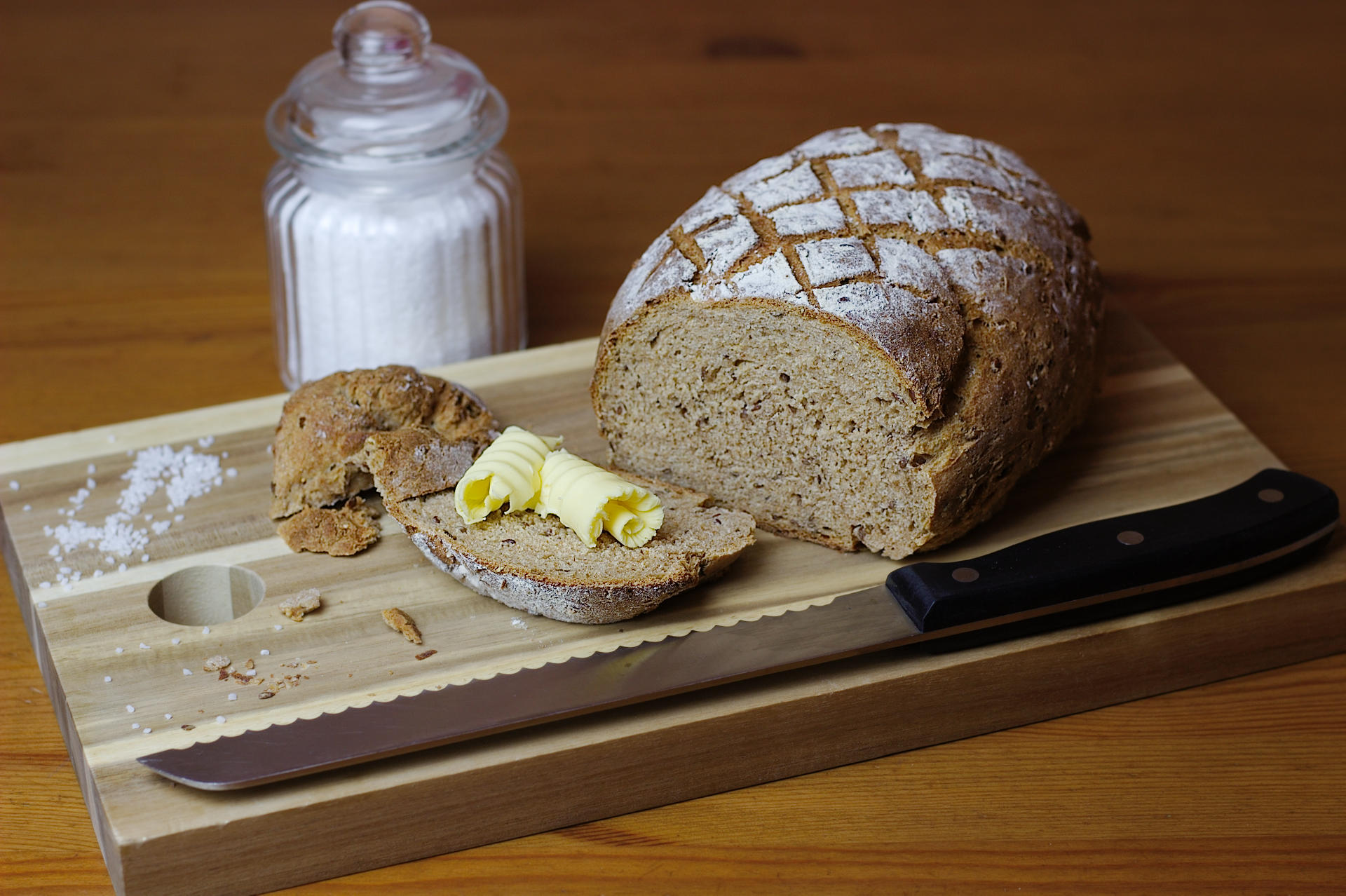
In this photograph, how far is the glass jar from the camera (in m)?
3.20

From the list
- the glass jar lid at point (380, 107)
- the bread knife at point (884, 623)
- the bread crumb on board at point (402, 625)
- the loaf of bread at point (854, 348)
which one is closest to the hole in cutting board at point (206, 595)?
the bread crumb on board at point (402, 625)

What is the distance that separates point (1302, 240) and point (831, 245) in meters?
2.27

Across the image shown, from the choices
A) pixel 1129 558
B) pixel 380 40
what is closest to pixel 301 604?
pixel 380 40

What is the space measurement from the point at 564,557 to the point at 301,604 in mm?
488

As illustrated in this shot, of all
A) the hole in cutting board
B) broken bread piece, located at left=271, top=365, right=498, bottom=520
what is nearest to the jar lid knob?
broken bread piece, located at left=271, top=365, right=498, bottom=520

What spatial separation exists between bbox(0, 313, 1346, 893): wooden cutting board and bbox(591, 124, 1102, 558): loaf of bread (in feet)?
0.51

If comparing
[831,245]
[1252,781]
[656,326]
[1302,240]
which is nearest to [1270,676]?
[1252,781]

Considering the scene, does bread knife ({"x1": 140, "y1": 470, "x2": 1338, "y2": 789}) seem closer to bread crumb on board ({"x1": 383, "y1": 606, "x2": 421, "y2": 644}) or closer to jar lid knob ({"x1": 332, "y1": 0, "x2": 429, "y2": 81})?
bread crumb on board ({"x1": 383, "y1": 606, "x2": 421, "y2": 644})

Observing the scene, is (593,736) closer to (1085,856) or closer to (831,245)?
(1085,856)

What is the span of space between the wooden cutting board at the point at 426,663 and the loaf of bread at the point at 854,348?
0.51ft

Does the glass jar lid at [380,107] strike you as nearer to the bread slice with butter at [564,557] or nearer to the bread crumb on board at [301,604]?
the bread slice with butter at [564,557]

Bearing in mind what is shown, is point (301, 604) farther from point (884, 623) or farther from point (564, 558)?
point (884, 623)

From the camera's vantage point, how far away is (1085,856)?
7.78 feet

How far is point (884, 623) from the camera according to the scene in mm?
2518
